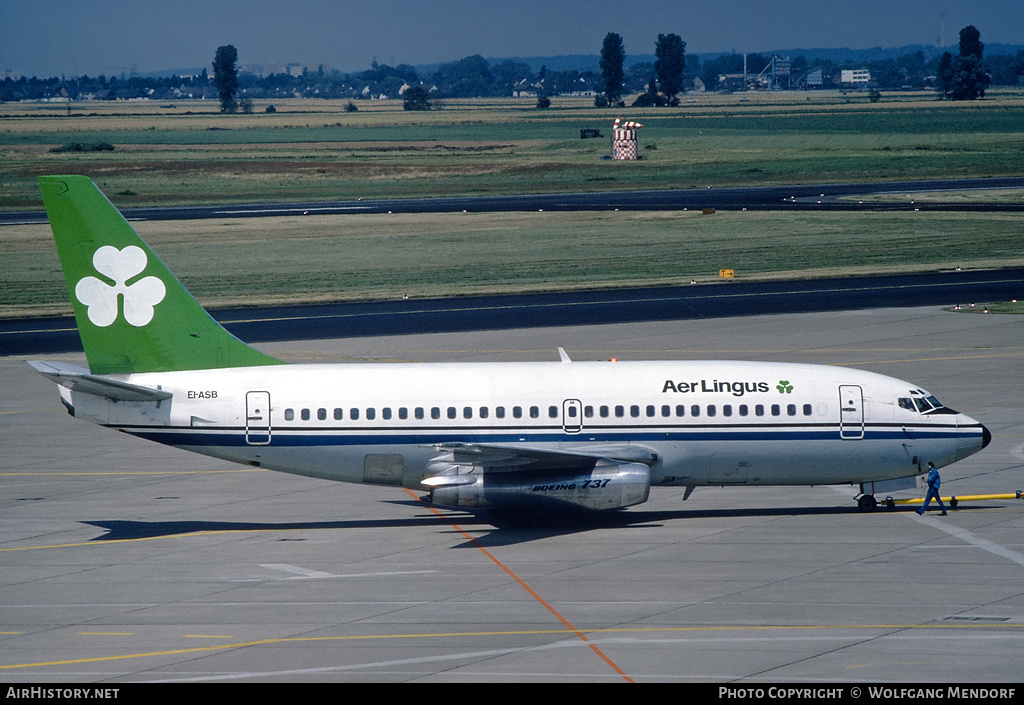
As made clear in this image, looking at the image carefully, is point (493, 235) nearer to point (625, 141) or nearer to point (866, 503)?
point (866, 503)

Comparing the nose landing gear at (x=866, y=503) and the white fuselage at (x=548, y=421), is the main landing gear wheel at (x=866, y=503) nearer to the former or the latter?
the nose landing gear at (x=866, y=503)

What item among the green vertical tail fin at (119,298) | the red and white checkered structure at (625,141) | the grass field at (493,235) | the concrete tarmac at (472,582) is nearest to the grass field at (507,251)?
the grass field at (493,235)

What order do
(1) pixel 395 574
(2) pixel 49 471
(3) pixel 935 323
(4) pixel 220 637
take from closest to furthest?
(4) pixel 220 637, (1) pixel 395 574, (2) pixel 49 471, (3) pixel 935 323

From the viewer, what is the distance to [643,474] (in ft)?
107

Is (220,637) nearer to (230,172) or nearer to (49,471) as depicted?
(49,471)

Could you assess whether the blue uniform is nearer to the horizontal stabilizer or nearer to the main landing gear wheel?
the main landing gear wheel

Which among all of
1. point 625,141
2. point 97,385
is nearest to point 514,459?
point 97,385

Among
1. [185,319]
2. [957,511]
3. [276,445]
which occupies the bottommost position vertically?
[957,511]

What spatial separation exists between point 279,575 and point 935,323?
45.1 metres

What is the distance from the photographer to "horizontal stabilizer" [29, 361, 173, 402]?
3187cm

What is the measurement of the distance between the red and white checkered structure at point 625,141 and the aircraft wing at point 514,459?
Answer: 462 feet

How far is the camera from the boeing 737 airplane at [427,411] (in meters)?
33.5

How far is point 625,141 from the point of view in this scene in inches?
6747
